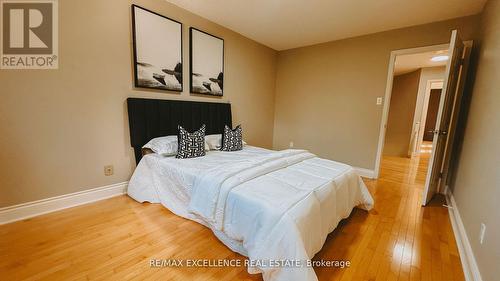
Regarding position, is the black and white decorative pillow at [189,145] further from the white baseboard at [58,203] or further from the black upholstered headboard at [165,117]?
the white baseboard at [58,203]

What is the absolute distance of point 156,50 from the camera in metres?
2.51

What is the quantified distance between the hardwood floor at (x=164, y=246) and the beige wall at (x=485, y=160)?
295 mm

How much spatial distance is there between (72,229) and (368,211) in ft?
9.60

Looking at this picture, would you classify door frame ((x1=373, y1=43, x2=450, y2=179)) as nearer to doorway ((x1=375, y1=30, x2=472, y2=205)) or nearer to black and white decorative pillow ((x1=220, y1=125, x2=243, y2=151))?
doorway ((x1=375, y1=30, x2=472, y2=205))

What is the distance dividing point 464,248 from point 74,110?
3675 mm

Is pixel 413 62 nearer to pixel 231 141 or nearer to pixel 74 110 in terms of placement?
pixel 231 141

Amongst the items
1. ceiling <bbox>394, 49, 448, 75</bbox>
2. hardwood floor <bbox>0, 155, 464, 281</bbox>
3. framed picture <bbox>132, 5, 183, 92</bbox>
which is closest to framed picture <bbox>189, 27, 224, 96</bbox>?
framed picture <bbox>132, 5, 183, 92</bbox>

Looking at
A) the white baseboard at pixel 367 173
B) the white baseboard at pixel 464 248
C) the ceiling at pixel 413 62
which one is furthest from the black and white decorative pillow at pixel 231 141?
the ceiling at pixel 413 62

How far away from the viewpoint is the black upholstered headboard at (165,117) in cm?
240

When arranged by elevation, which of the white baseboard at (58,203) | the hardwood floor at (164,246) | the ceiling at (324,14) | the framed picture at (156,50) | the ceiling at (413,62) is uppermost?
the ceiling at (324,14)

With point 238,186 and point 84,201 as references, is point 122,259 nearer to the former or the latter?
point 238,186

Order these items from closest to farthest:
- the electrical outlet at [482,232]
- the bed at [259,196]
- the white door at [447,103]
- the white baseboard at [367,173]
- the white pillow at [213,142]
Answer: the bed at [259,196]
the electrical outlet at [482,232]
the white door at [447,103]
the white pillow at [213,142]
the white baseboard at [367,173]

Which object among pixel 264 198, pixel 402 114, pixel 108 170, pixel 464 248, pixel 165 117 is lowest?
pixel 464 248

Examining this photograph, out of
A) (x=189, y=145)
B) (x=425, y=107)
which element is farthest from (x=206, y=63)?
(x=425, y=107)
